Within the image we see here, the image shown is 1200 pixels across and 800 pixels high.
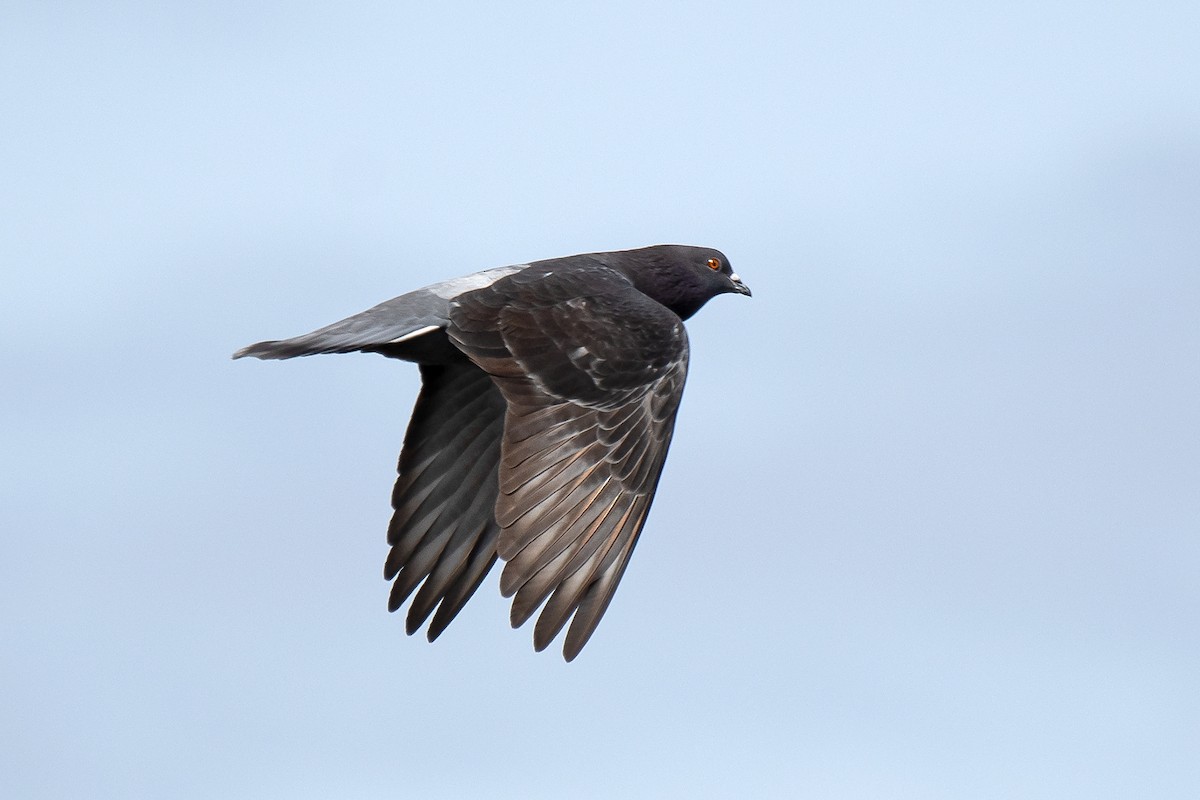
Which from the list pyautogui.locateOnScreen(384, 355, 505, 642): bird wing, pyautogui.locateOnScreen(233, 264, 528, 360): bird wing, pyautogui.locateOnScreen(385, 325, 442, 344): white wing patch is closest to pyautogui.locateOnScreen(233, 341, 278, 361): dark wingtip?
pyautogui.locateOnScreen(233, 264, 528, 360): bird wing

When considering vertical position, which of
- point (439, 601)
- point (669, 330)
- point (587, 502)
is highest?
point (669, 330)

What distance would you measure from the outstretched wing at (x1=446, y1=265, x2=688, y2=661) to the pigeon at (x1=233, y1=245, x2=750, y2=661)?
1cm

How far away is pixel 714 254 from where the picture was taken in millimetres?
15922

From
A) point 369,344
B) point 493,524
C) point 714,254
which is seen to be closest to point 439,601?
point 493,524

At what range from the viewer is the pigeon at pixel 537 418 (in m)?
11.6

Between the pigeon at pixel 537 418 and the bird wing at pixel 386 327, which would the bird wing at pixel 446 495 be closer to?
the pigeon at pixel 537 418

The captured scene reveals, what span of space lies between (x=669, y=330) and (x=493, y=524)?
2.34 meters

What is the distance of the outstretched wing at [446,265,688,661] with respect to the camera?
37.6 feet

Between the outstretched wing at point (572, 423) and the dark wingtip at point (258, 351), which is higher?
the dark wingtip at point (258, 351)

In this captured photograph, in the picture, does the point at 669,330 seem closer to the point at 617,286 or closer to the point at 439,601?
the point at 617,286

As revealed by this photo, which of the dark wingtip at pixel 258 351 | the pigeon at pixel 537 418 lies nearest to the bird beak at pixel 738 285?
the pigeon at pixel 537 418

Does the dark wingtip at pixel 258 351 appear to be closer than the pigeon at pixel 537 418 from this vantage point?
No

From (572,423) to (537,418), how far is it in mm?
236

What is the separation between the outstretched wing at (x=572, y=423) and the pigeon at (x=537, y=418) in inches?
0.4
